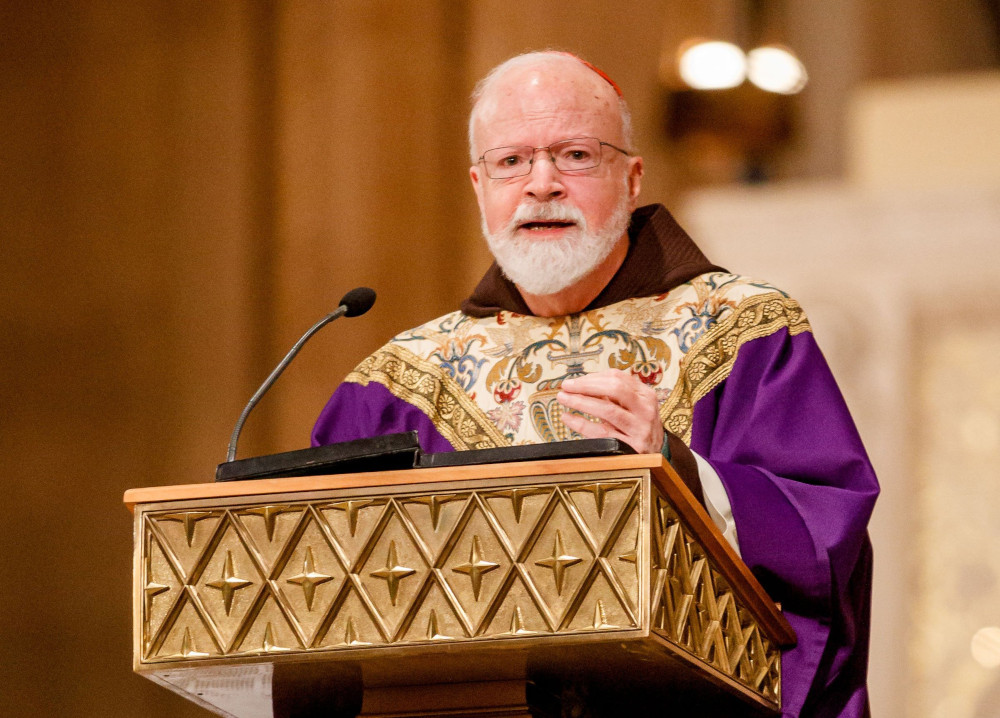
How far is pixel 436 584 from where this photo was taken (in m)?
2.34

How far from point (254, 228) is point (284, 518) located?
364cm

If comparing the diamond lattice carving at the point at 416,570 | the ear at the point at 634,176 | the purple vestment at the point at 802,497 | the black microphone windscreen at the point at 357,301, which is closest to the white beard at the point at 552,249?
the ear at the point at 634,176

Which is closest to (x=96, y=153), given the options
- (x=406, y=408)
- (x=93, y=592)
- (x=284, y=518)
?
(x=93, y=592)

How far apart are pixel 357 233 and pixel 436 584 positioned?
369cm

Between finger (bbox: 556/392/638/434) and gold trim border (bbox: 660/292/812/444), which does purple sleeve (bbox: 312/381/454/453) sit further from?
finger (bbox: 556/392/638/434)

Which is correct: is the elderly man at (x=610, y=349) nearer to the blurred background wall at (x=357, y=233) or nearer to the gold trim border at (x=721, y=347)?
the gold trim border at (x=721, y=347)

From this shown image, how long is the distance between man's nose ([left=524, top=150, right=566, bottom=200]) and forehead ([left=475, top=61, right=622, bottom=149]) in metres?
0.04

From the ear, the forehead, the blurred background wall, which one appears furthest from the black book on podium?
the blurred background wall

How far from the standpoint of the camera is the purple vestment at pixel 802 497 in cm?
283

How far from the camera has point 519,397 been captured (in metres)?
3.44

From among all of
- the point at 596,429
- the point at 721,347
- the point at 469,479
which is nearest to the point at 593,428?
the point at 596,429

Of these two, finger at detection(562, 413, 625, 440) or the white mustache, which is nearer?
finger at detection(562, 413, 625, 440)

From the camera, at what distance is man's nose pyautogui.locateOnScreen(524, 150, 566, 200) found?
11.2ft

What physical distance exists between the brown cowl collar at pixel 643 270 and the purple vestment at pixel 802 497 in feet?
1.11
